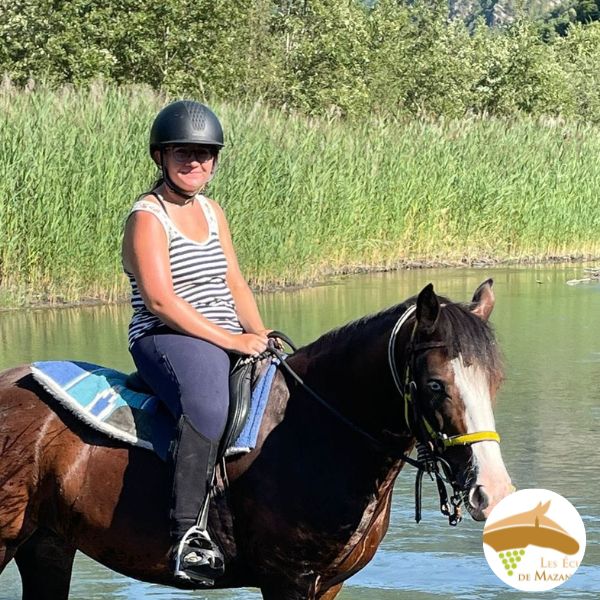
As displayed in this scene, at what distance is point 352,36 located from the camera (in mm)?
33031

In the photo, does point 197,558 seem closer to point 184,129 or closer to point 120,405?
point 120,405

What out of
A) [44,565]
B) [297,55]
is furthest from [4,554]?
[297,55]

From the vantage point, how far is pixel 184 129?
4426 mm

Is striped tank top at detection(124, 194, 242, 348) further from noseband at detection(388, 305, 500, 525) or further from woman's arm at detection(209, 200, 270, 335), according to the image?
noseband at detection(388, 305, 500, 525)

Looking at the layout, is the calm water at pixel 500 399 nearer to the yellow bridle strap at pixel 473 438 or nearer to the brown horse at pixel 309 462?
the brown horse at pixel 309 462

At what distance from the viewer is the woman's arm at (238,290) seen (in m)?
4.59

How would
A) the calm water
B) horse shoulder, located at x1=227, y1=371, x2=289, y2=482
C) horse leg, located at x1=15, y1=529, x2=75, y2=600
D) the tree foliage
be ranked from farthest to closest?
the tree foliage → the calm water → horse leg, located at x1=15, y1=529, x2=75, y2=600 → horse shoulder, located at x1=227, y1=371, x2=289, y2=482

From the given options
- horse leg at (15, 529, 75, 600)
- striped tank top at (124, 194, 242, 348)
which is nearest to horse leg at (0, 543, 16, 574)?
horse leg at (15, 529, 75, 600)

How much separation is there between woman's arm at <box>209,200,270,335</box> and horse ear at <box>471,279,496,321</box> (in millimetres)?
812

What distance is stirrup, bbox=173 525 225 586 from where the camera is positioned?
4094mm

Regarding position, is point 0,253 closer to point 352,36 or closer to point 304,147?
point 304,147

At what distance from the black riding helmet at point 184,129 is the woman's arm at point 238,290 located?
7.5 inches

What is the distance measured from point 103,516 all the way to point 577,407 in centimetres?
609

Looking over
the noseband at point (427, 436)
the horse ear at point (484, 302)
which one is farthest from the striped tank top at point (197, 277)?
the horse ear at point (484, 302)
